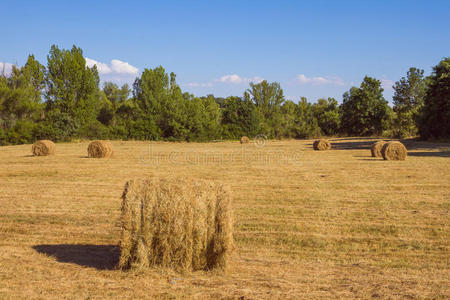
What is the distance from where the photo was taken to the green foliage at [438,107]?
3897cm

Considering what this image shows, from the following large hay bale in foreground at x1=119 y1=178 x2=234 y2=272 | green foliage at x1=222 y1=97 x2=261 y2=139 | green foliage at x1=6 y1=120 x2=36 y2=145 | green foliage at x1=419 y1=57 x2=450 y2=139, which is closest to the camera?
large hay bale in foreground at x1=119 y1=178 x2=234 y2=272

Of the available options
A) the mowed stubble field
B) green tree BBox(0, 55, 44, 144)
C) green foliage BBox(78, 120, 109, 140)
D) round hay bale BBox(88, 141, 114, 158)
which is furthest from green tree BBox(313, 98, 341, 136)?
the mowed stubble field

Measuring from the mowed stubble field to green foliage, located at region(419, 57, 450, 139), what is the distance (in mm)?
28058

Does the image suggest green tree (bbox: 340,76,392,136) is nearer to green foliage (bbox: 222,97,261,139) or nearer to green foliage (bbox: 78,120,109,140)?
green foliage (bbox: 222,97,261,139)

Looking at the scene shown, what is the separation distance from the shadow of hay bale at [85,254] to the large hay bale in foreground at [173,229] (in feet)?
1.79

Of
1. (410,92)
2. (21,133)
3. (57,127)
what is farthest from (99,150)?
(410,92)

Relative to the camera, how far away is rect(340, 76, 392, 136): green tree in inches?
2405

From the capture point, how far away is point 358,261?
676cm

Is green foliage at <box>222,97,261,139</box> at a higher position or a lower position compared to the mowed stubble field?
higher

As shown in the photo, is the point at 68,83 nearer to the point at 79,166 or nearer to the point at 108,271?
the point at 79,166

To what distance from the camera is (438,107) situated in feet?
132

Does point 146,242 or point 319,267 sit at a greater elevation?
point 146,242

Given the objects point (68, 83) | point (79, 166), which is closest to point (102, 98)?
point (68, 83)

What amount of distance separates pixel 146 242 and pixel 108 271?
74cm
